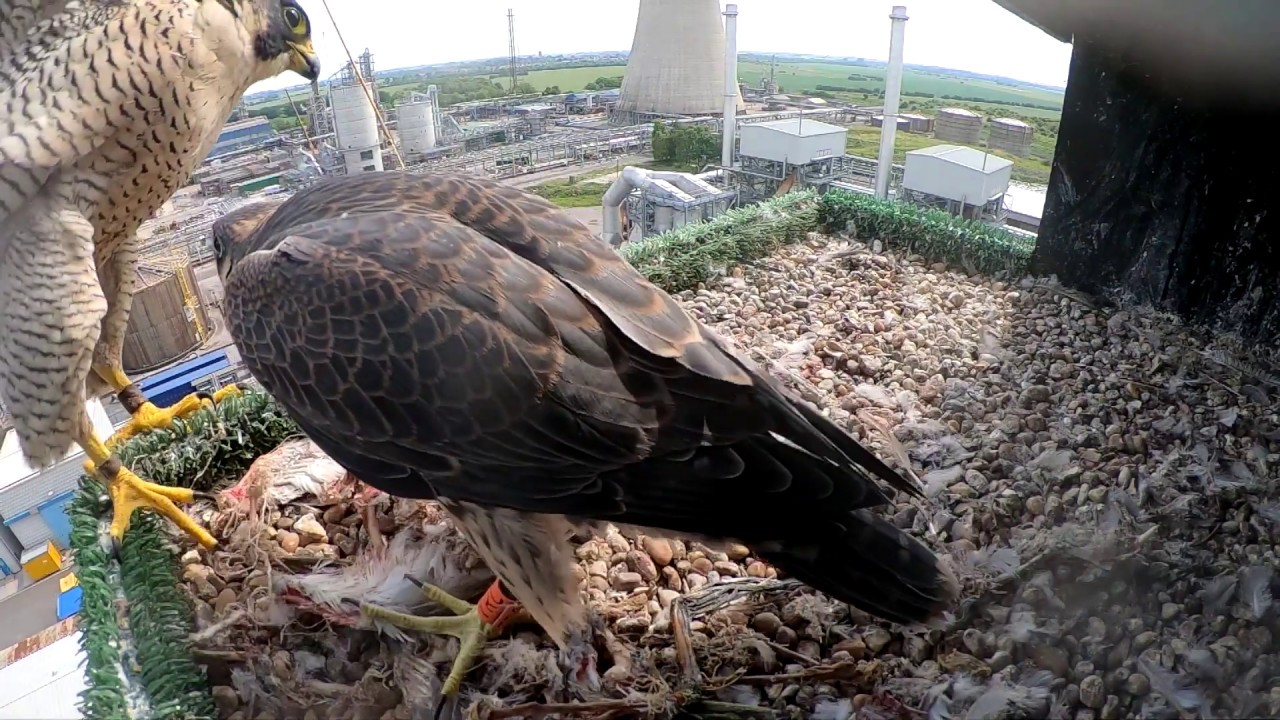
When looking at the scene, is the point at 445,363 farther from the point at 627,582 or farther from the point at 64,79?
the point at 64,79

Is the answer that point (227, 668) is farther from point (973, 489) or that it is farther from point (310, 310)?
point (973, 489)

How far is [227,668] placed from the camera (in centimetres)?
154

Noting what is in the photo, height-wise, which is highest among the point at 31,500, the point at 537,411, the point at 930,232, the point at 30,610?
the point at 537,411

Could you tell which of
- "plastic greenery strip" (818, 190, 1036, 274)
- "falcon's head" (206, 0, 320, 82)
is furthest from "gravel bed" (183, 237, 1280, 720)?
"falcon's head" (206, 0, 320, 82)

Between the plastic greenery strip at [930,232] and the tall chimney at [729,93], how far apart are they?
66 centimetres

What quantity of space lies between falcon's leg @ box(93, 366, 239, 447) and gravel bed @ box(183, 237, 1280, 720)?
421 millimetres

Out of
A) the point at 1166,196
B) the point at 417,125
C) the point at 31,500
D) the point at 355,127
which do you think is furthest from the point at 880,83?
the point at 31,500

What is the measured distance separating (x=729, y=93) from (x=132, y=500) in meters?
3.20

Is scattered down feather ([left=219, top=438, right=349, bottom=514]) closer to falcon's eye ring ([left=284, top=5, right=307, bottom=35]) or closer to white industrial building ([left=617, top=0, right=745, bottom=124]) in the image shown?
falcon's eye ring ([left=284, top=5, right=307, bottom=35])

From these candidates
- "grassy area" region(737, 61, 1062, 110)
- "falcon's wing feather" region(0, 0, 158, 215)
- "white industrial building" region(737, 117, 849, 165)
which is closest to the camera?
"falcon's wing feather" region(0, 0, 158, 215)

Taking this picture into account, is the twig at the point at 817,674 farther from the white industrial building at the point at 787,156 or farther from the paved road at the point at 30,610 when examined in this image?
the paved road at the point at 30,610

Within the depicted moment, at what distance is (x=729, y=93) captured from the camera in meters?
3.84

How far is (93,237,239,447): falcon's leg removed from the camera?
6.23 ft

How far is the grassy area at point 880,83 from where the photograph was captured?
288 cm
